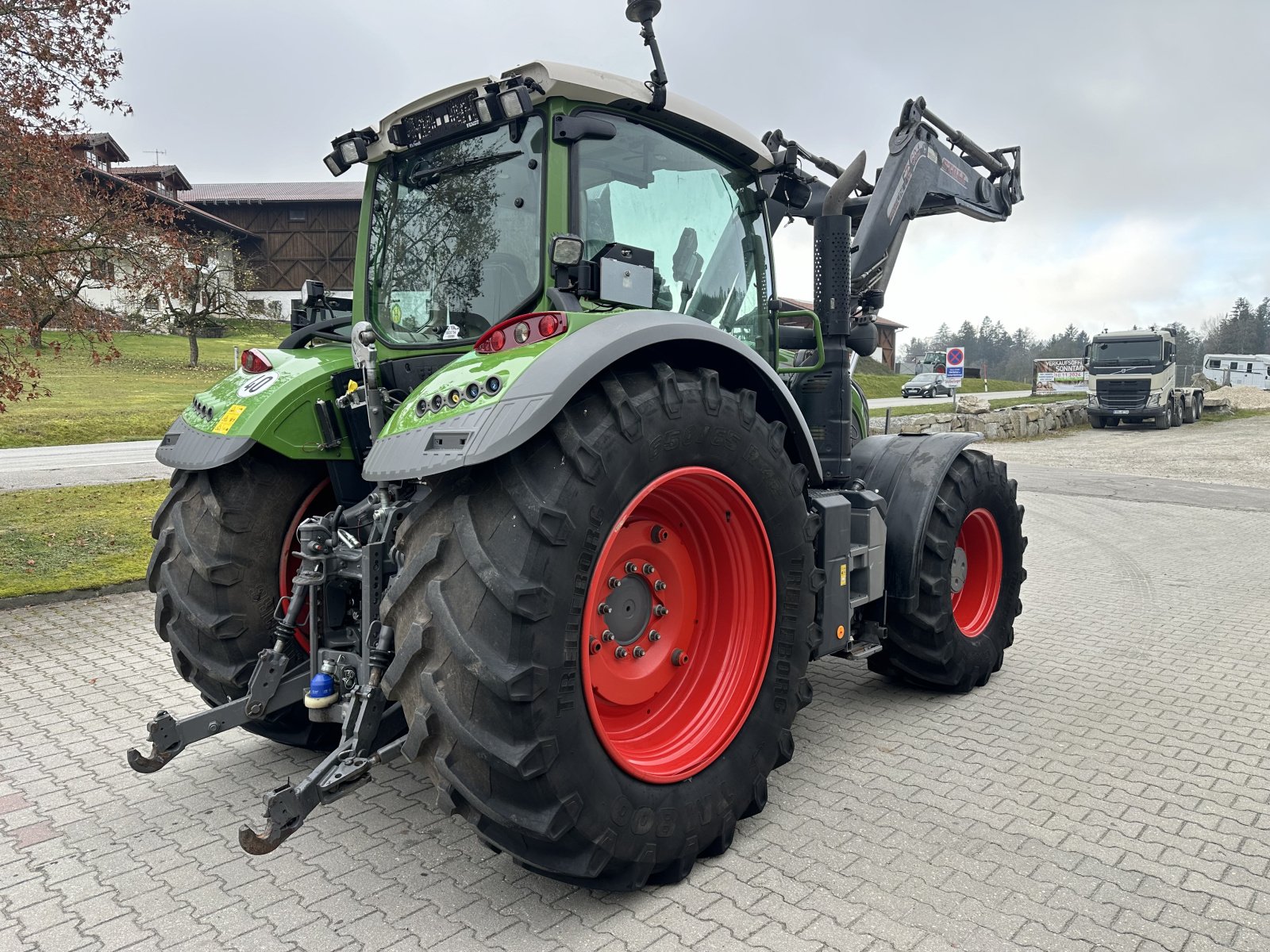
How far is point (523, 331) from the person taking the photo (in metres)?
2.81

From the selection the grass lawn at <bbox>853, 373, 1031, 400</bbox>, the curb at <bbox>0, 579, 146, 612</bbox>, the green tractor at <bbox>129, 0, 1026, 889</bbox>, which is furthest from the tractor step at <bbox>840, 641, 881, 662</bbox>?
the grass lawn at <bbox>853, 373, 1031, 400</bbox>

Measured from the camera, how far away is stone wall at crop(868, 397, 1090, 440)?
21406mm

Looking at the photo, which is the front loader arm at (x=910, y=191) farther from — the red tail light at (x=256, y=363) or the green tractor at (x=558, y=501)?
the red tail light at (x=256, y=363)

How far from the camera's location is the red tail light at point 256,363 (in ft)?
12.5

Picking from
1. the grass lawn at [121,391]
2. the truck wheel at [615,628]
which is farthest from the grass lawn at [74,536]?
the truck wheel at [615,628]

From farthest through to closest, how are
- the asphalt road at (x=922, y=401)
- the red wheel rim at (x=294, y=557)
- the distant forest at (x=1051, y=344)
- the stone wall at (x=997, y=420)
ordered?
the distant forest at (x=1051, y=344) → the asphalt road at (x=922, y=401) → the stone wall at (x=997, y=420) → the red wheel rim at (x=294, y=557)

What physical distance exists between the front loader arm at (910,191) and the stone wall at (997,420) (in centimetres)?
1342

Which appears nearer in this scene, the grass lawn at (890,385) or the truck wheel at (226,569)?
the truck wheel at (226,569)

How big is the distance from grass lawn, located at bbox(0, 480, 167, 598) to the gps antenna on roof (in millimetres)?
5807

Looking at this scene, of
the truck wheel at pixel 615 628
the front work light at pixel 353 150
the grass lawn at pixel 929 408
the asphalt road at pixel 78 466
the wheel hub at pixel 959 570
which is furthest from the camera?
the grass lawn at pixel 929 408

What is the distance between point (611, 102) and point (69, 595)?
5780 mm

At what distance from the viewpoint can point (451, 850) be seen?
306 centimetres

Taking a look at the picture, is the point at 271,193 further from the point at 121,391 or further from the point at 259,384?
the point at 259,384

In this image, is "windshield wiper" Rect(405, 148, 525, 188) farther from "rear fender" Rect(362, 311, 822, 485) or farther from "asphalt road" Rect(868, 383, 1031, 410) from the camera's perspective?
"asphalt road" Rect(868, 383, 1031, 410)
